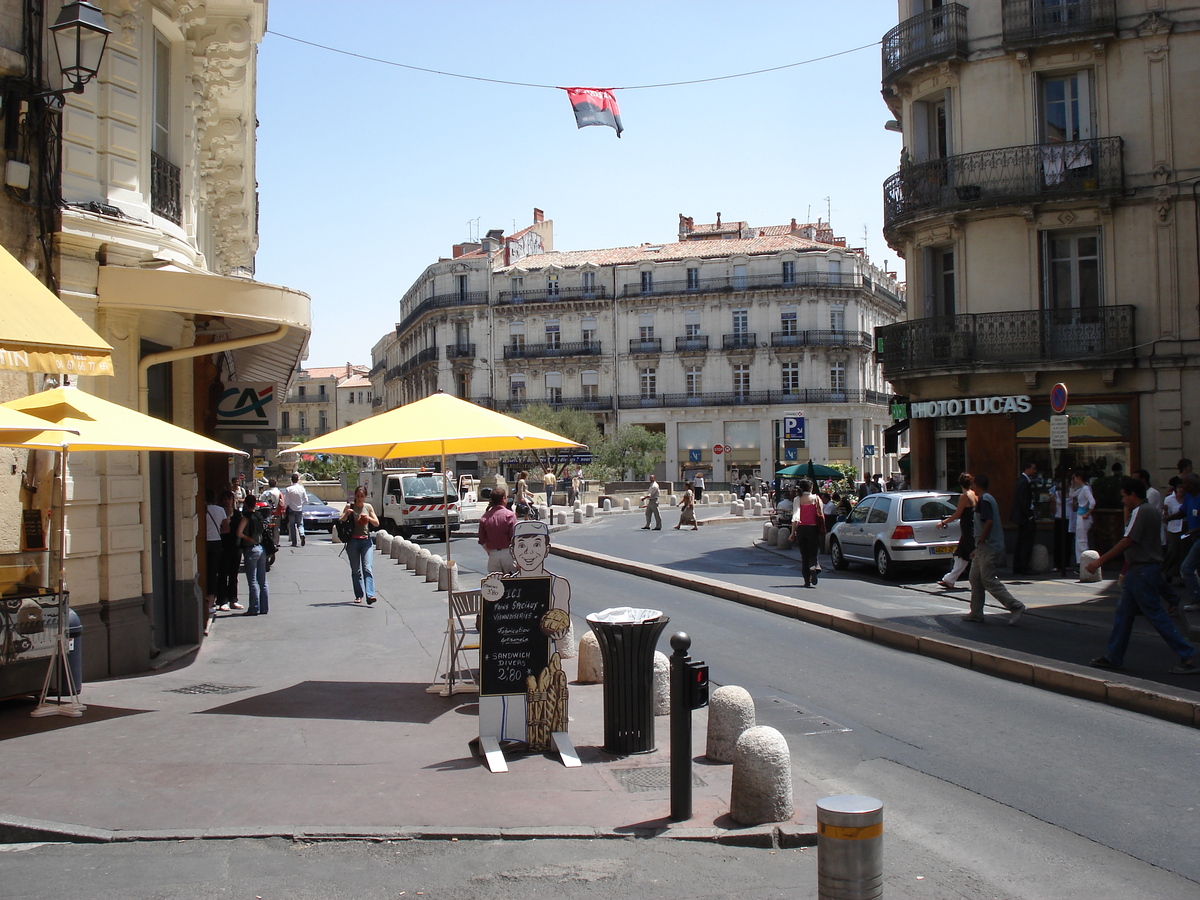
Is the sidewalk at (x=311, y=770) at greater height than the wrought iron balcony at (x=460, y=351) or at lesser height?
lesser

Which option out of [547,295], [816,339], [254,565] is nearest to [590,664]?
[254,565]

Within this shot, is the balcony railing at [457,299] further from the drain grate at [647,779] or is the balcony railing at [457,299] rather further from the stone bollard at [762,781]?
the stone bollard at [762,781]

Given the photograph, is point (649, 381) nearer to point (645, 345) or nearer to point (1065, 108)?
point (645, 345)

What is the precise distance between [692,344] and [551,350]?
9.63 metres

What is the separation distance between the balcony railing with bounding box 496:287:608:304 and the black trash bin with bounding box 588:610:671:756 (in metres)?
62.7

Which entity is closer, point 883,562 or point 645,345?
point 883,562

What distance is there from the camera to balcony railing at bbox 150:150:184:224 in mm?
10461

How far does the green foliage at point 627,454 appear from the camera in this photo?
59062 millimetres

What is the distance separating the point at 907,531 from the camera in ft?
57.1

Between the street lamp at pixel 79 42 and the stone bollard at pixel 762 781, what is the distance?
24.9 feet

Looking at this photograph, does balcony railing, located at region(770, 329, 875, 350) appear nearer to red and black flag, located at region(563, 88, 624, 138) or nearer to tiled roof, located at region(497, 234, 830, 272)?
tiled roof, located at region(497, 234, 830, 272)

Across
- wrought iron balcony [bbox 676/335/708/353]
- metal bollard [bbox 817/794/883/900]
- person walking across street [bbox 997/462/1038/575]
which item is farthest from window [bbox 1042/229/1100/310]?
wrought iron balcony [bbox 676/335/708/353]

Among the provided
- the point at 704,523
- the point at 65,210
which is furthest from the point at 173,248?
the point at 704,523

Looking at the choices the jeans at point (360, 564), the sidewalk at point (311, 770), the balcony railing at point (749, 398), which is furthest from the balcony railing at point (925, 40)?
the balcony railing at point (749, 398)
